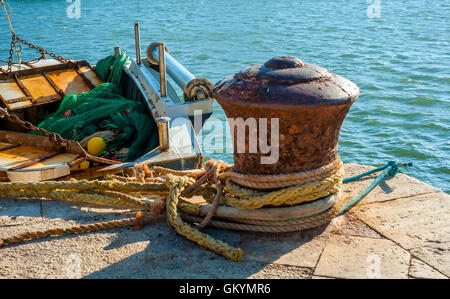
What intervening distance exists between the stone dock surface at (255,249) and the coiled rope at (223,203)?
56 mm

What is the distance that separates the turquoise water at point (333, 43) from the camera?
31.6 ft

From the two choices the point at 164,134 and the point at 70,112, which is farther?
the point at 70,112

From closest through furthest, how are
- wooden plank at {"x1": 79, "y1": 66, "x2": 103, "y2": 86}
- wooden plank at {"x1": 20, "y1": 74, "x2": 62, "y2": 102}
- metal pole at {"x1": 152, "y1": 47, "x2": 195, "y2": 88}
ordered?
metal pole at {"x1": 152, "y1": 47, "x2": 195, "y2": 88}
wooden plank at {"x1": 20, "y1": 74, "x2": 62, "y2": 102}
wooden plank at {"x1": 79, "y1": 66, "x2": 103, "y2": 86}

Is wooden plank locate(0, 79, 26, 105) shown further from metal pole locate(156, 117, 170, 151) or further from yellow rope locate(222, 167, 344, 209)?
yellow rope locate(222, 167, 344, 209)

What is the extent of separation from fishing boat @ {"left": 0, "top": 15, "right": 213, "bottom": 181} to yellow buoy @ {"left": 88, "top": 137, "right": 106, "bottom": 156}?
0.11 meters

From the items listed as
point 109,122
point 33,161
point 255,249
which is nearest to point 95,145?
point 109,122

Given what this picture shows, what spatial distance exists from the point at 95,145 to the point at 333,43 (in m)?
11.7

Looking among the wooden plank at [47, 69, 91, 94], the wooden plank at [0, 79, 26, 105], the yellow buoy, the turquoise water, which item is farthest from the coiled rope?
the turquoise water

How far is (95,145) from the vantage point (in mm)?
6188

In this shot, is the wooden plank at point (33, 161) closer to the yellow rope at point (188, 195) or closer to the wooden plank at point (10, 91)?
the yellow rope at point (188, 195)

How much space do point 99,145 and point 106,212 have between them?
10.3ft

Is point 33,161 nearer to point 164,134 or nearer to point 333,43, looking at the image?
point 164,134

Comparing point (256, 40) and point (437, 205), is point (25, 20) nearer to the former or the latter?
point (256, 40)

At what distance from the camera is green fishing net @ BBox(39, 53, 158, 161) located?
6.34 meters
